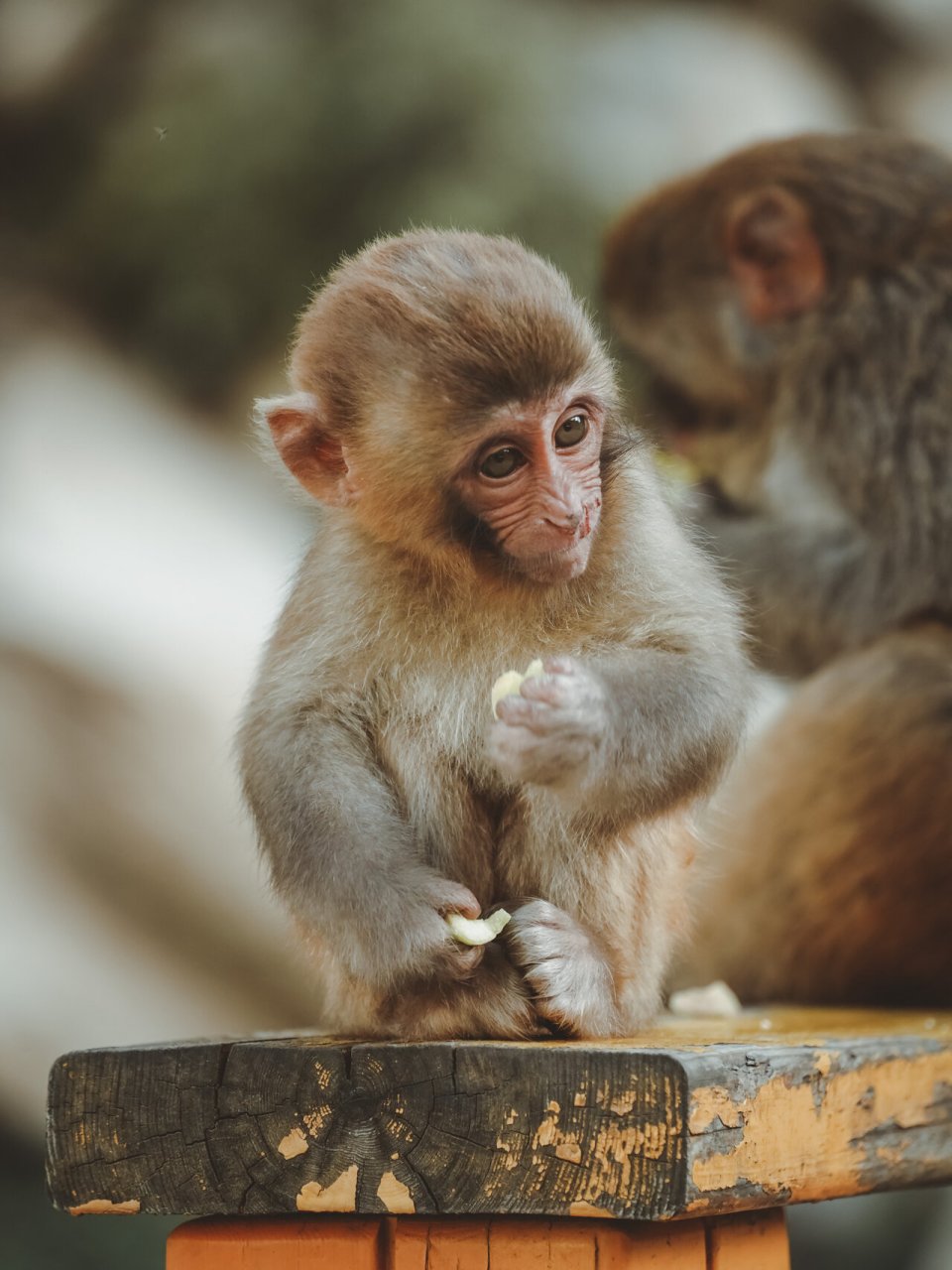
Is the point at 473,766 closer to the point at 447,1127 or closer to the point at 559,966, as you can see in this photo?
the point at 559,966

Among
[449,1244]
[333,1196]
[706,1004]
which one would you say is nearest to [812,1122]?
[449,1244]

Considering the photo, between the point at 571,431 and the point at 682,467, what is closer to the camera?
the point at 571,431

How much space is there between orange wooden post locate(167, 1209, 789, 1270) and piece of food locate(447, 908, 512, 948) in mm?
355

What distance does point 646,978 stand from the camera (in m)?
2.49

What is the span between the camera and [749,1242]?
234cm

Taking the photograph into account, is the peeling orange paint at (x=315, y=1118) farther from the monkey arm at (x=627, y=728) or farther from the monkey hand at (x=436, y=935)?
the monkey arm at (x=627, y=728)

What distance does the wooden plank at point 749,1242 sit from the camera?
225 centimetres

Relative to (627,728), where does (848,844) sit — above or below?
above

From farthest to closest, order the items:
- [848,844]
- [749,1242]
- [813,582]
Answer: [813,582] < [848,844] < [749,1242]

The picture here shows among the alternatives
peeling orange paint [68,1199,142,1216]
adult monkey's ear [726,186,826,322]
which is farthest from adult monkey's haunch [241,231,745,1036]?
adult monkey's ear [726,186,826,322]

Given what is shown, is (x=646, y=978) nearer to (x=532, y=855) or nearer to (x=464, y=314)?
(x=532, y=855)

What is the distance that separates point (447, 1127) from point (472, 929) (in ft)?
0.84

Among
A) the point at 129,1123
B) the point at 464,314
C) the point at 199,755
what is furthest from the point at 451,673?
the point at 199,755

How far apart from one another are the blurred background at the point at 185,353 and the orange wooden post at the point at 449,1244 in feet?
12.1
